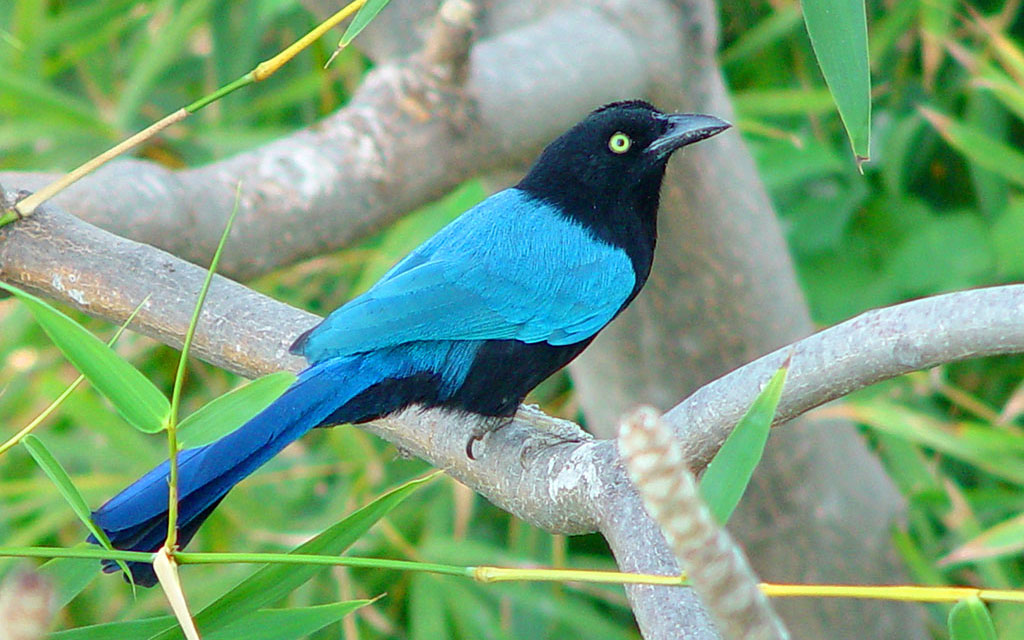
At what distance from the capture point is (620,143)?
7.07 ft

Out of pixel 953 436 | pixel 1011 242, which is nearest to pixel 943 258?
pixel 1011 242

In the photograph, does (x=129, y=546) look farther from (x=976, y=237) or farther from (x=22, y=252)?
(x=976, y=237)

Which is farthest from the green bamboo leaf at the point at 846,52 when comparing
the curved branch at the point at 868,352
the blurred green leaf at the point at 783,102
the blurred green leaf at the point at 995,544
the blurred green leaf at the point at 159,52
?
the blurred green leaf at the point at 159,52

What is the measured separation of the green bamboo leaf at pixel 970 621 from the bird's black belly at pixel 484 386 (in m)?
0.98

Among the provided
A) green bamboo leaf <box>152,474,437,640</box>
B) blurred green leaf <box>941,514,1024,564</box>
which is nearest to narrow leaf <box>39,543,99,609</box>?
green bamboo leaf <box>152,474,437,640</box>

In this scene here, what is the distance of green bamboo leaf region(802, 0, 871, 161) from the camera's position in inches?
48.8

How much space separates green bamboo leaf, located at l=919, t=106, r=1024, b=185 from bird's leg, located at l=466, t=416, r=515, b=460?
66.7 inches

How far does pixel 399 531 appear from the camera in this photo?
3.68 metres

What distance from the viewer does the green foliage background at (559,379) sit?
3230mm

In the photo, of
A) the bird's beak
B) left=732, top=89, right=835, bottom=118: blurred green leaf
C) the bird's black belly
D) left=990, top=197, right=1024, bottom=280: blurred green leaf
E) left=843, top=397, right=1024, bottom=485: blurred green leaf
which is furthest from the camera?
left=732, top=89, right=835, bottom=118: blurred green leaf

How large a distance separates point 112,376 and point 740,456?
0.59m

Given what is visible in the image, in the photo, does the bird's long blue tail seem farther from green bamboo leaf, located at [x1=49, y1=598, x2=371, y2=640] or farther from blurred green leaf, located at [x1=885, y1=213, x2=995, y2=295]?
blurred green leaf, located at [x1=885, y1=213, x2=995, y2=295]

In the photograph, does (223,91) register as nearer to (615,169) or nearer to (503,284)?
(503,284)

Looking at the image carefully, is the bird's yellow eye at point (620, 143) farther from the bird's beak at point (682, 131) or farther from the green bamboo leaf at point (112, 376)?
the green bamboo leaf at point (112, 376)
